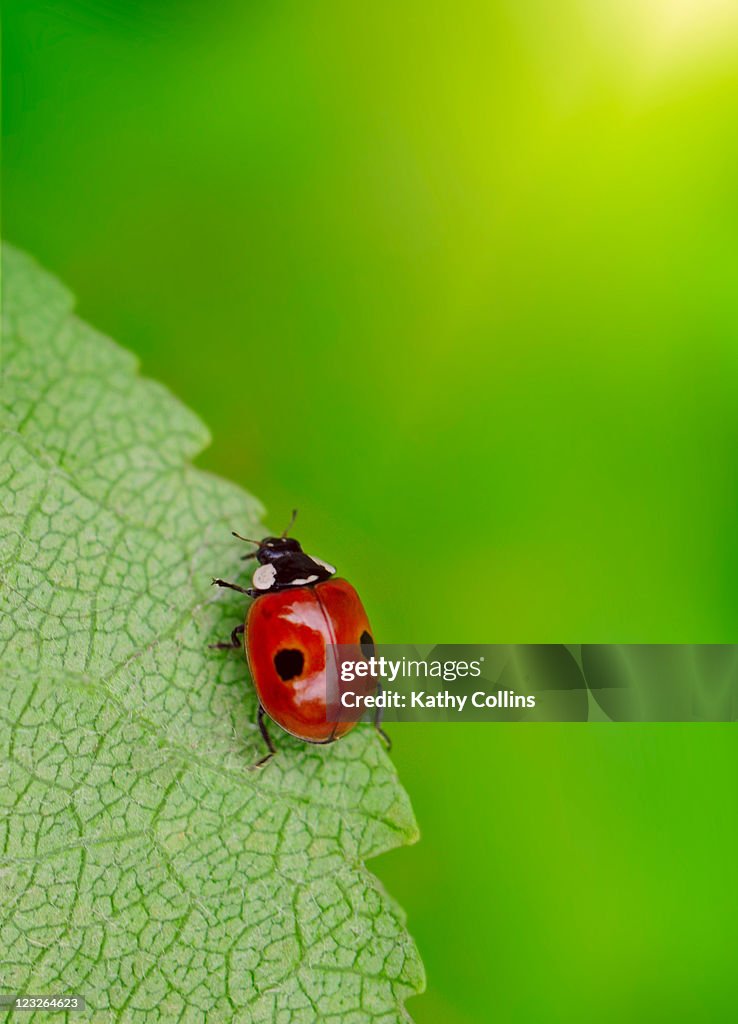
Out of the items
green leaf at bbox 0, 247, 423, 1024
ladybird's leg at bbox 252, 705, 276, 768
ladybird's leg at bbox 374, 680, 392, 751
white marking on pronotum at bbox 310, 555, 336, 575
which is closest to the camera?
green leaf at bbox 0, 247, 423, 1024

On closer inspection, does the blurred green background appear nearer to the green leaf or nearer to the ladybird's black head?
the ladybird's black head

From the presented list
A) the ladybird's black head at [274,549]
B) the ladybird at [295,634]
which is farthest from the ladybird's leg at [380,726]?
the ladybird's black head at [274,549]

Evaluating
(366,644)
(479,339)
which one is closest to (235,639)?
(366,644)

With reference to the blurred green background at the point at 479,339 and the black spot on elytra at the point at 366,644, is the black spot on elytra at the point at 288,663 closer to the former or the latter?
the black spot on elytra at the point at 366,644

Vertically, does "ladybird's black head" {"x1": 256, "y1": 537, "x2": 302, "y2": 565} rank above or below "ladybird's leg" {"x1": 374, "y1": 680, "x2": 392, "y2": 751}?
above

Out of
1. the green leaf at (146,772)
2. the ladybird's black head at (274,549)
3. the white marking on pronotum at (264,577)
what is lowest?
the green leaf at (146,772)
